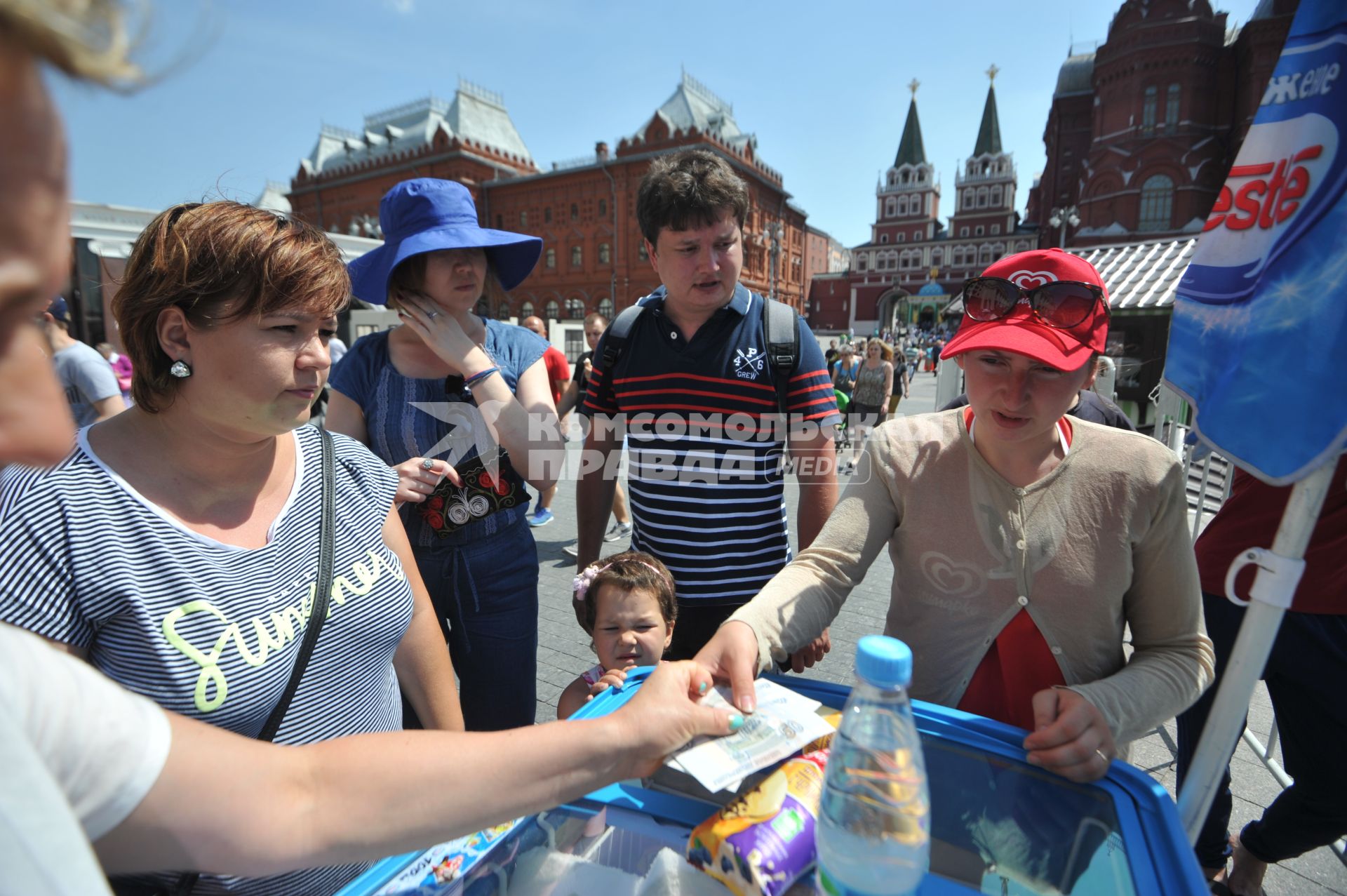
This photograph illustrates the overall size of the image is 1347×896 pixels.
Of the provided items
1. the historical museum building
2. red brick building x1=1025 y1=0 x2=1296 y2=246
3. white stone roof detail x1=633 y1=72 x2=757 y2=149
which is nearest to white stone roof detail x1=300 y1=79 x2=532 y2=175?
white stone roof detail x1=633 y1=72 x2=757 y2=149

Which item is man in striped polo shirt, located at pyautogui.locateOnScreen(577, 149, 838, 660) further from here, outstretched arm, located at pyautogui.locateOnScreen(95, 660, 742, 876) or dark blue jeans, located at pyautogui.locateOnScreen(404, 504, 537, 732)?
outstretched arm, located at pyautogui.locateOnScreen(95, 660, 742, 876)

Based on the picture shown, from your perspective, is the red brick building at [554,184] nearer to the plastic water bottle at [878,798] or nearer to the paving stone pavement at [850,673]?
the paving stone pavement at [850,673]

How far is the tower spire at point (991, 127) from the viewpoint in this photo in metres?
63.7

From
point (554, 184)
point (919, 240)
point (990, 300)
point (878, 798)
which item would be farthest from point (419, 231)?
point (919, 240)

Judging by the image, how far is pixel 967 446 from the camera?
154cm

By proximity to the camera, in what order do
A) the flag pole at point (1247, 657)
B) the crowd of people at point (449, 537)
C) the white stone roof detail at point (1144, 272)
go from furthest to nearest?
the white stone roof detail at point (1144, 272) → the flag pole at point (1247, 657) → the crowd of people at point (449, 537)

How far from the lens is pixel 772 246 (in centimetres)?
2508

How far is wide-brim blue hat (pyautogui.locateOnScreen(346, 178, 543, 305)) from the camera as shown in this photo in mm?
2072

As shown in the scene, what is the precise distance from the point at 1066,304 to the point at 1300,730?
1649 millimetres

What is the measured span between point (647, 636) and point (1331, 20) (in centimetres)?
215

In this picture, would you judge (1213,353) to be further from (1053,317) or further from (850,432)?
(850,432)

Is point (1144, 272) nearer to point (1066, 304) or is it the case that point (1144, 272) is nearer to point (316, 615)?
point (1066, 304)

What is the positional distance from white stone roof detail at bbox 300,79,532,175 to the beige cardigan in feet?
170

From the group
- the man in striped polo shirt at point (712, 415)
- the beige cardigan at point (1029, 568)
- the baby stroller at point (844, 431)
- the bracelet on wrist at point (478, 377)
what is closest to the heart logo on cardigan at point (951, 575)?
the beige cardigan at point (1029, 568)
